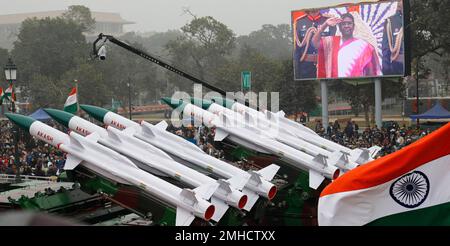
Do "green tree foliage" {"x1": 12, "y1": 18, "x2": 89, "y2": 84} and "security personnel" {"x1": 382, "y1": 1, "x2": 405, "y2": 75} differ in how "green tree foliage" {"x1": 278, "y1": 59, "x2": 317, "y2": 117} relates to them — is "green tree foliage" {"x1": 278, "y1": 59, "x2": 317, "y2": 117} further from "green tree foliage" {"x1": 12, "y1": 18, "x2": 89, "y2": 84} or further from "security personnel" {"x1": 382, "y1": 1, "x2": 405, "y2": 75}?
"green tree foliage" {"x1": 12, "y1": 18, "x2": 89, "y2": 84}

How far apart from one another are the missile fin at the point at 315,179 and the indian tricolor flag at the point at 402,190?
28.9ft

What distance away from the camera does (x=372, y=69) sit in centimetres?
2609

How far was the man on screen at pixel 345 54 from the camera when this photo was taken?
26.0 m

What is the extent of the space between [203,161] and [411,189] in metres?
9.19

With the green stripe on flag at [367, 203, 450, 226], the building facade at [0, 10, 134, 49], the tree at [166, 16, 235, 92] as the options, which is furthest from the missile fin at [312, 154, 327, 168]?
the building facade at [0, 10, 134, 49]

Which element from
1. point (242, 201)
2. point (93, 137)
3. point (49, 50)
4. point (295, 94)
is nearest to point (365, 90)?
point (295, 94)

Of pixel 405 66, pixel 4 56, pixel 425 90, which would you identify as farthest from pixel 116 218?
pixel 425 90

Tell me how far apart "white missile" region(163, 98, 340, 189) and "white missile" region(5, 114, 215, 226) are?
12.2ft

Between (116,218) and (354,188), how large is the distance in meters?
8.04

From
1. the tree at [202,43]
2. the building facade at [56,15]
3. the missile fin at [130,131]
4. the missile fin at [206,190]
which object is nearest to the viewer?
the missile fin at [206,190]

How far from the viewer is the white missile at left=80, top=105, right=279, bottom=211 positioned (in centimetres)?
Result: 1286

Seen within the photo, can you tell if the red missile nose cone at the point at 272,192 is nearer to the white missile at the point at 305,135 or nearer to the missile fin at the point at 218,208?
the missile fin at the point at 218,208

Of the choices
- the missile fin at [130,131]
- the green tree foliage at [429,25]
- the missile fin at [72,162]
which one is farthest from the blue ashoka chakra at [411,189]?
the green tree foliage at [429,25]
